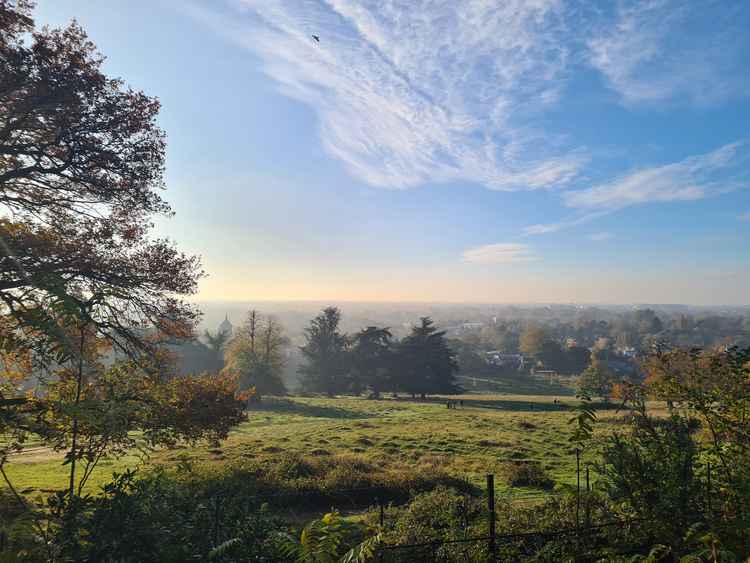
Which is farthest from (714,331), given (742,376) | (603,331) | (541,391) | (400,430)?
(742,376)

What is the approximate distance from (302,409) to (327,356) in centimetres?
1510

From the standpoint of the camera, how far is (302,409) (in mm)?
40031

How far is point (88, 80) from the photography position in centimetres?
1078

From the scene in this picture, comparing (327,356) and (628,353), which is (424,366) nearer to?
(327,356)

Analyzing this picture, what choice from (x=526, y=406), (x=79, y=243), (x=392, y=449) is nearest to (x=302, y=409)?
(x=392, y=449)

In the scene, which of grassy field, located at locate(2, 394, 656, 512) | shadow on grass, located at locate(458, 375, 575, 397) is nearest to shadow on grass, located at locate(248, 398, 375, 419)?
grassy field, located at locate(2, 394, 656, 512)

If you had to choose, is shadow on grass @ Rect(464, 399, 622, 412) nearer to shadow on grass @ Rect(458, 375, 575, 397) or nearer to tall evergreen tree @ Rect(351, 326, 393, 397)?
tall evergreen tree @ Rect(351, 326, 393, 397)

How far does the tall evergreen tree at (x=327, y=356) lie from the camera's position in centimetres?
5422

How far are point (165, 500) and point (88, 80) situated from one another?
1086cm

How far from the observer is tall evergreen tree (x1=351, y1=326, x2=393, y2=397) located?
167ft

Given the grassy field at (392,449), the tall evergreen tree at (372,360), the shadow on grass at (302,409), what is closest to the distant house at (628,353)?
the tall evergreen tree at (372,360)

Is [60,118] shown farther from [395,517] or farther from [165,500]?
[395,517]

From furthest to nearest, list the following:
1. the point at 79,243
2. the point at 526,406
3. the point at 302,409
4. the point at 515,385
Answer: the point at 515,385
the point at 526,406
the point at 302,409
the point at 79,243

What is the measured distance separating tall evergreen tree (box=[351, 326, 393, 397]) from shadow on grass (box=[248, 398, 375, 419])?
10.1 meters
